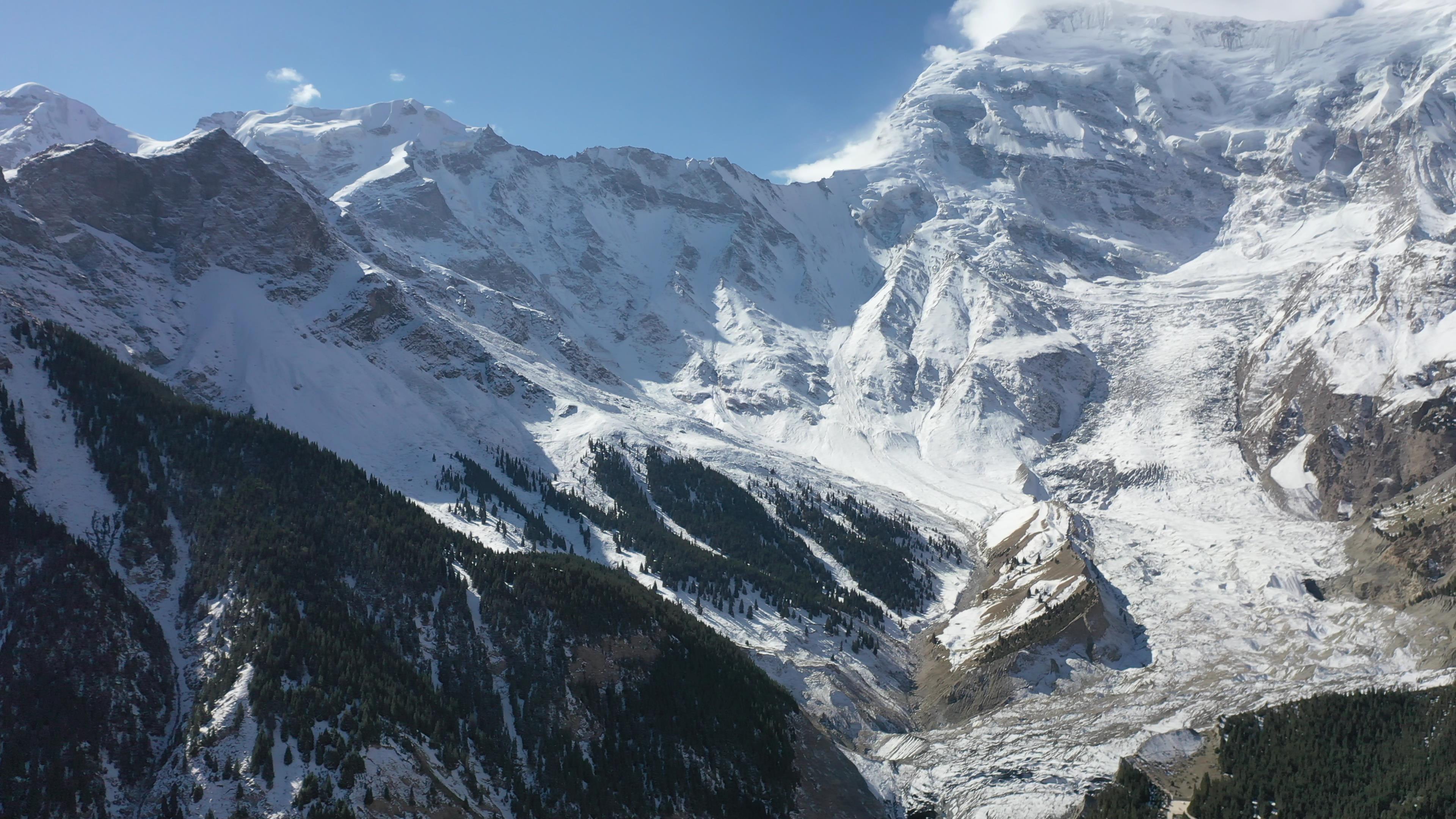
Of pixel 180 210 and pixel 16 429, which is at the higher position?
pixel 180 210

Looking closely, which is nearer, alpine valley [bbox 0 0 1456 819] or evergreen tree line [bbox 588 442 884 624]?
alpine valley [bbox 0 0 1456 819]

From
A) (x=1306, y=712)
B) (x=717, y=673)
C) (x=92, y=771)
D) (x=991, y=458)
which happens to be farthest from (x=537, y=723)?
(x=991, y=458)

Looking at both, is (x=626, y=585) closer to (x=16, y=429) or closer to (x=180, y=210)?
(x=16, y=429)

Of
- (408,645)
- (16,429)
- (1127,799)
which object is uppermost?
(1127,799)

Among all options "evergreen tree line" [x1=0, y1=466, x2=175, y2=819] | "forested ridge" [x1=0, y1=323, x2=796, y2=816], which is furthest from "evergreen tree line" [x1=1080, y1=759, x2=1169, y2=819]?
"evergreen tree line" [x1=0, y1=466, x2=175, y2=819]

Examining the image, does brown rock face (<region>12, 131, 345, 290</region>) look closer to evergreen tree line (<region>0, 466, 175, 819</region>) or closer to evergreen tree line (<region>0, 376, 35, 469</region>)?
evergreen tree line (<region>0, 376, 35, 469</region>)

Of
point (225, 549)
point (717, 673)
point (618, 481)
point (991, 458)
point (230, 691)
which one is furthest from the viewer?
point (991, 458)

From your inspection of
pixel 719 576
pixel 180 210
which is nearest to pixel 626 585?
pixel 719 576

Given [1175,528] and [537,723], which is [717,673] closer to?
[537,723]
